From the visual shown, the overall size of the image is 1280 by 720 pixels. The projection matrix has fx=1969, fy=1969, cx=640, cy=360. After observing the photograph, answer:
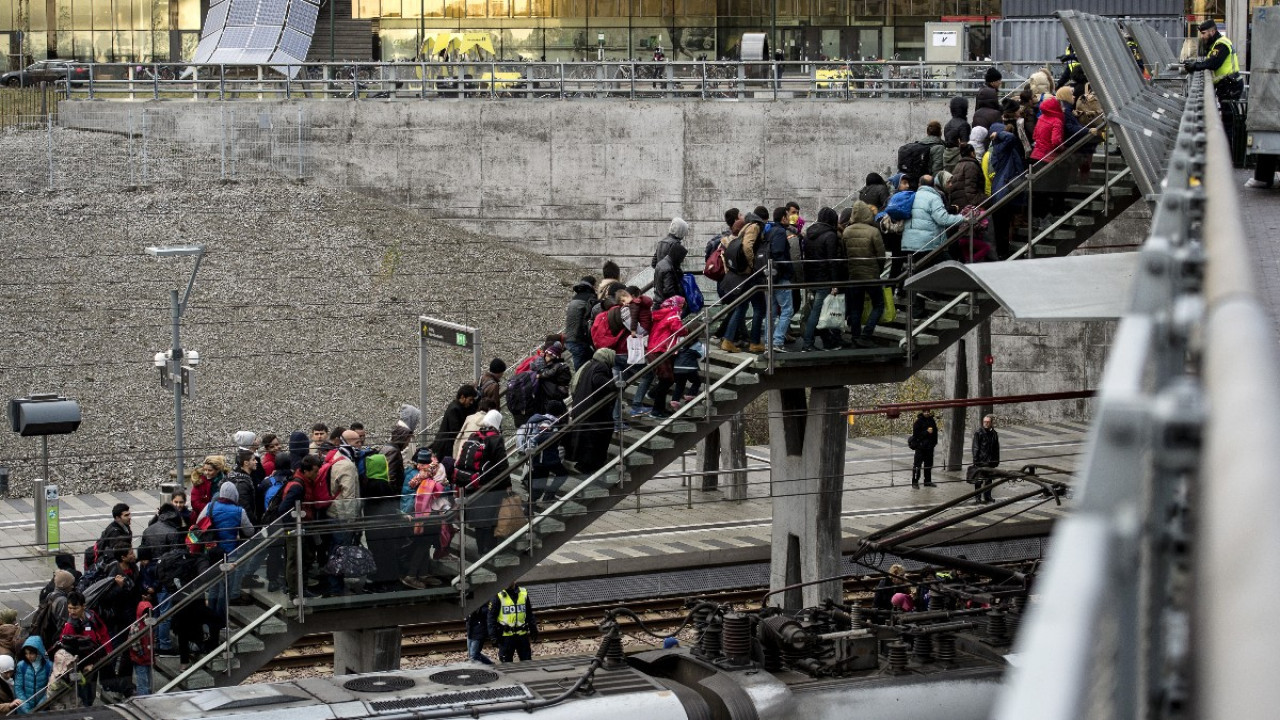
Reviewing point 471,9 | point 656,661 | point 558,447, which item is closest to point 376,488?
point 558,447

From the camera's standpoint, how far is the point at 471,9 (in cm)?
A: 6806

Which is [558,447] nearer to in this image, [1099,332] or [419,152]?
[1099,332]

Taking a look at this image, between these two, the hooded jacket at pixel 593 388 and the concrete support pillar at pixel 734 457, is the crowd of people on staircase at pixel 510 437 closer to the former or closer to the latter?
the hooded jacket at pixel 593 388

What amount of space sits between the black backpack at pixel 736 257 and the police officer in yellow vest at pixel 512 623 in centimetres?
411

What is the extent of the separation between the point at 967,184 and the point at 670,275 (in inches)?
137

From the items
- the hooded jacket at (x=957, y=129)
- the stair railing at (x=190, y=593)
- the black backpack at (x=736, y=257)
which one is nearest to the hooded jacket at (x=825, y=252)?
the black backpack at (x=736, y=257)

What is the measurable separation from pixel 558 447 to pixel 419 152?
25.1m

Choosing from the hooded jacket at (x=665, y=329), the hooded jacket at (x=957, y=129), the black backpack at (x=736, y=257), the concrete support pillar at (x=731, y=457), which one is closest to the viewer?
the hooded jacket at (x=665, y=329)

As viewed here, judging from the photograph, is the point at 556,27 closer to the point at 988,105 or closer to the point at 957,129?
the point at 988,105

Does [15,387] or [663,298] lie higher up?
[663,298]

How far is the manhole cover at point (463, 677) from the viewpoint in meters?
13.4

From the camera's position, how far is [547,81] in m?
43.5

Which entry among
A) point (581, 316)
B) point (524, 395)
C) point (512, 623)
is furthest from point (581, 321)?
point (512, 623)

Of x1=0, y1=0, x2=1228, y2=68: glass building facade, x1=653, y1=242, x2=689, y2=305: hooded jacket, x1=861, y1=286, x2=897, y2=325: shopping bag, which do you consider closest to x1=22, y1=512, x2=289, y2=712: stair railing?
x1=653, y1=242, x2=689, y2=305: hooded jacket
